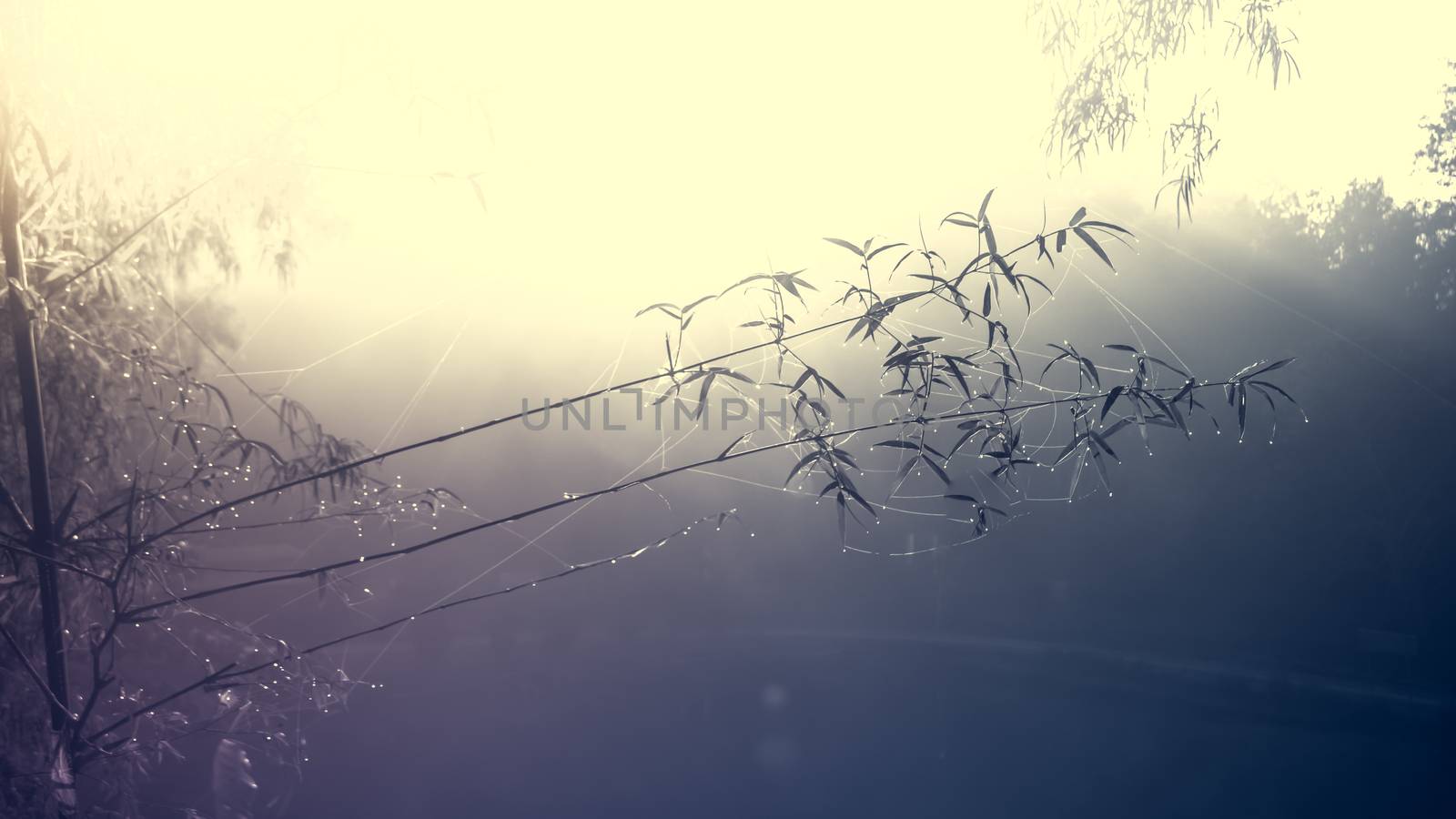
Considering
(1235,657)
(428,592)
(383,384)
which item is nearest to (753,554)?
(428,592)

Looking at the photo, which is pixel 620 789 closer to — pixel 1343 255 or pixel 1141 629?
pixel 1141 629

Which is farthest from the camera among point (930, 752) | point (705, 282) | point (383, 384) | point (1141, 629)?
point (1141, 629)

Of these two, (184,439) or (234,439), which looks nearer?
(234,439)

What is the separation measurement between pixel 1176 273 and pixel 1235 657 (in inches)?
126

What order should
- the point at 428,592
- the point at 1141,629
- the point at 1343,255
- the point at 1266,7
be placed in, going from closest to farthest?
the point at 1266,7, the point at 1343,255, the point at 428,592, the point at 1141,629

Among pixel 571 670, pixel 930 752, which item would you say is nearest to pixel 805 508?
pixel 571 670

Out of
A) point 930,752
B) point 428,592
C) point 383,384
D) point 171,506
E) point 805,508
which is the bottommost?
point 930,752

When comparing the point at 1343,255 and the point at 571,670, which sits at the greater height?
the point at 1343,255

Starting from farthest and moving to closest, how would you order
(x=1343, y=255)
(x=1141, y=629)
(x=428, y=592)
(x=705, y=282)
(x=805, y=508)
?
(x=805, y=508)
(x=1141, y=629)
(x=428, y=592)
(x=1343, y=255)
(x=705, y=282)

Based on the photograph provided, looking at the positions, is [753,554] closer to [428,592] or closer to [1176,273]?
[428,592]

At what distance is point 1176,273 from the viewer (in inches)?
254

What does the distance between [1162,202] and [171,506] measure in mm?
4984

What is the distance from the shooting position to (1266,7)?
233 cm

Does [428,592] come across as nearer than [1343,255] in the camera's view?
No
